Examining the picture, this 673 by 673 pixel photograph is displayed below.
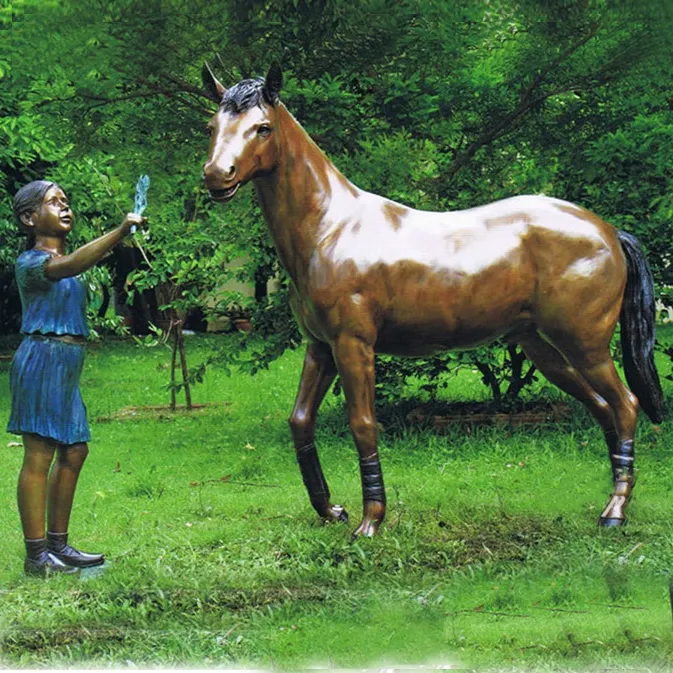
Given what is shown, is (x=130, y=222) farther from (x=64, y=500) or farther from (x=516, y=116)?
(x=516, y=116)

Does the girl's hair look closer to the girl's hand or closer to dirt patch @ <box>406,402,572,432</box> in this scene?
the girl's hand

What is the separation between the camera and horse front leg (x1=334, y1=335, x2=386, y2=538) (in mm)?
5195

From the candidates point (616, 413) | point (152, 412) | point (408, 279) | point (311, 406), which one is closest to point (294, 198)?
point (408, 279)

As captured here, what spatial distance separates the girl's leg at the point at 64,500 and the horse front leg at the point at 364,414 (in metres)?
1.27

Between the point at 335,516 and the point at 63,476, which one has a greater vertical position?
the point at 63,476

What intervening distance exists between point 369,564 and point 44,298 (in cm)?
191

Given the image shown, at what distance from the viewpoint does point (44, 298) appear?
4922mm

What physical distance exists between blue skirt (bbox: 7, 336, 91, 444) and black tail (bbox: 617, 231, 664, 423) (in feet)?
9.38

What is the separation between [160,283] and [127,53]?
268cm

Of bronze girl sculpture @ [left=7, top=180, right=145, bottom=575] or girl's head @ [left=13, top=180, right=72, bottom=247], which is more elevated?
girl's head @ [left=13, top=180, right=72, bottom=247]

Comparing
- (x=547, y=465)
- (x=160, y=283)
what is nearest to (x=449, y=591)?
(x=547, y=465)

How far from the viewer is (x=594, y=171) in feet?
27.2

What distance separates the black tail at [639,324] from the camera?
5.74 m

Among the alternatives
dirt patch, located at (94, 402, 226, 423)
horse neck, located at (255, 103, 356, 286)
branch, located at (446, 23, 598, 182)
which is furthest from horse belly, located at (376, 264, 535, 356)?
dirt patch, located at (94, 402, 226, 423)
